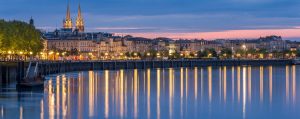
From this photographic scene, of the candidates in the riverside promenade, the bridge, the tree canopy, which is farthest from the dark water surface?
the tree canopy

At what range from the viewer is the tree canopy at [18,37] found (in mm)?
94125

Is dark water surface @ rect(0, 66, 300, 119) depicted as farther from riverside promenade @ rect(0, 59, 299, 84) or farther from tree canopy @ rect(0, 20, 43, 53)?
tree canopy @ rect(0, 20, 43, 53)

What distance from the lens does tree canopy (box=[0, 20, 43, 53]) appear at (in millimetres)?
94125

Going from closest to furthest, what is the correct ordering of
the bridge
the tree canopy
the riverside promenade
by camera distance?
the bridge → the riverside promenade → the tree canopy

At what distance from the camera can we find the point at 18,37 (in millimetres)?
98750

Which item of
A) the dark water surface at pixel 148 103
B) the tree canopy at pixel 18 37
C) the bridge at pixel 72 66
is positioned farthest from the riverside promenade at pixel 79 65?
the dark water surface at pixel 148 103

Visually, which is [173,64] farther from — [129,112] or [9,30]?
[129,112]

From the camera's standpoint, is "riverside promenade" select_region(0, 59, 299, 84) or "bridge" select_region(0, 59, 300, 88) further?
"riverside promenade" select_region(0, 59, 299, 84)

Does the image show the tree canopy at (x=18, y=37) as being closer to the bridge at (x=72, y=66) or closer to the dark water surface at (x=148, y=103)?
the bridge at (x=72, y=66)

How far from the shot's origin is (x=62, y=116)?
4447cm

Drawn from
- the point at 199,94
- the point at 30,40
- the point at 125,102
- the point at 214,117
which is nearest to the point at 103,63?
the point at 30,40

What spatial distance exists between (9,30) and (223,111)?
52.4 m

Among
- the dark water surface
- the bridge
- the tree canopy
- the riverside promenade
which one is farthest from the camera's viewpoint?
the tree canopy

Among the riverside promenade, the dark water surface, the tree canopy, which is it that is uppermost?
the tree canopy
